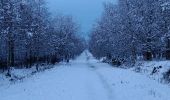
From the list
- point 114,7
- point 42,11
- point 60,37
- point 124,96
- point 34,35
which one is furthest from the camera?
point 60,37

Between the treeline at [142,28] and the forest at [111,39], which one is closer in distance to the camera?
the forest at [111,39]

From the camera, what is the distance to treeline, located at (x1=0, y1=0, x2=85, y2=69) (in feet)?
121

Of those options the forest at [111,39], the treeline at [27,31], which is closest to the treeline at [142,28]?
the forest at [111,39]

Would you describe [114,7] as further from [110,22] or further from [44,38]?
[44,38]

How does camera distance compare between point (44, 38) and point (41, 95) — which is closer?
point (41, 95)

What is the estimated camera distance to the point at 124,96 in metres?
16.7

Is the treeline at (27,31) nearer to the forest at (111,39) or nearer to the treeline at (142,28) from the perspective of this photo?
the forest at (111,39)

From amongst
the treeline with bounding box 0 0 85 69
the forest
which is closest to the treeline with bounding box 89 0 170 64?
the forest

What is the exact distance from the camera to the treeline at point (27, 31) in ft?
121

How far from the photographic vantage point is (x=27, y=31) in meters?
45.2

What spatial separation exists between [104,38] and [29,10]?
26103mm

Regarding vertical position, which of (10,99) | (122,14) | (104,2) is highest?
(104,2)

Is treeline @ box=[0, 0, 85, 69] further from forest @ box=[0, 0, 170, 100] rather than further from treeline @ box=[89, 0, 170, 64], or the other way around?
treeline @ box=[89, 0, 170, 64]

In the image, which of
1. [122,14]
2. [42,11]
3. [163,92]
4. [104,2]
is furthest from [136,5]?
[163,92]
